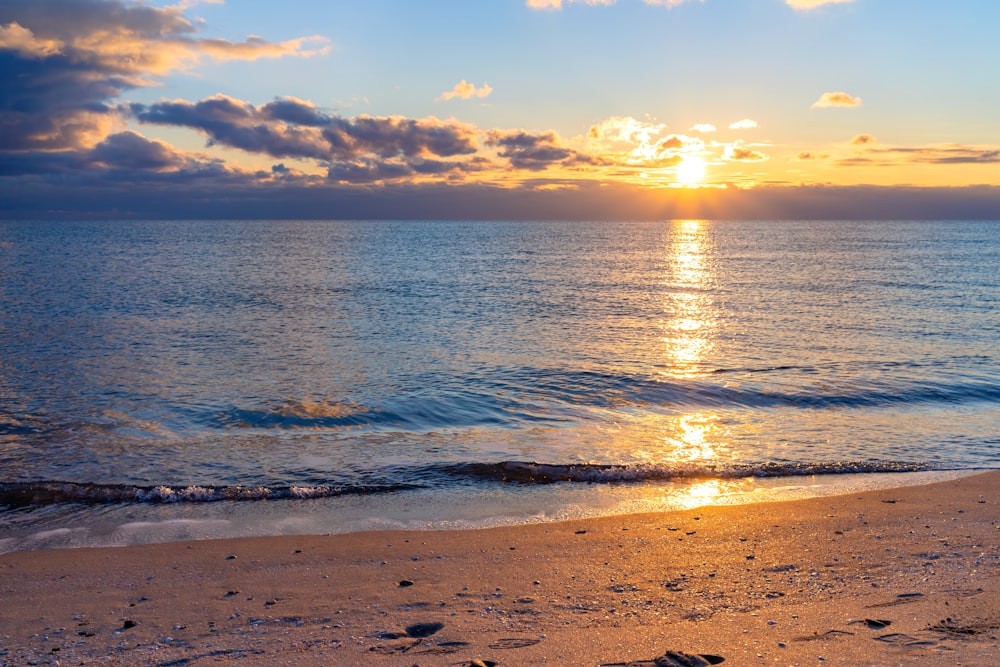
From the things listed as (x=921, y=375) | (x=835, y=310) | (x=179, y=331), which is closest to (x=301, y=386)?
(x=179, y=331)

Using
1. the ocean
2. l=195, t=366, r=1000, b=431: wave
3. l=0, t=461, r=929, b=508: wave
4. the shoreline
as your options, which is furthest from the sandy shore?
l=195, t=366, r=1000, b=431: wave

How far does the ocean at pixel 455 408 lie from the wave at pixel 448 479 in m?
0.05

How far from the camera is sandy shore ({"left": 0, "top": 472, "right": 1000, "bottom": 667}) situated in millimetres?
6109

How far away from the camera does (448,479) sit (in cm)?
1269

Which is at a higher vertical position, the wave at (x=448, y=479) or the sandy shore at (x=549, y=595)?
the sandy shore at (x=549, y=595)

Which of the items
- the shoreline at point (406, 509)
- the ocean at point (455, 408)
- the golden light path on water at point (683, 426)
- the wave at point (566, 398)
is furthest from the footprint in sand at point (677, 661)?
the wave at point (566, 398)

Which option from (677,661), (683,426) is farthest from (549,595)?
(683,426)

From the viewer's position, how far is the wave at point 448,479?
11562 mm

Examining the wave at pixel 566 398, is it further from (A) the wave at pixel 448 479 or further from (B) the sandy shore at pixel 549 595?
(B) the sandy shore at pixel 549 595

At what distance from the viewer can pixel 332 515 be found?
10766mm

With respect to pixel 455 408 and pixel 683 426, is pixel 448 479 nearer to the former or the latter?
pixel 455 408

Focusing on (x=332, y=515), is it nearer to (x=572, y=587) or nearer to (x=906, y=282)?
(x=572, y=587)

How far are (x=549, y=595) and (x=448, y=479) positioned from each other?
5441 millimetres

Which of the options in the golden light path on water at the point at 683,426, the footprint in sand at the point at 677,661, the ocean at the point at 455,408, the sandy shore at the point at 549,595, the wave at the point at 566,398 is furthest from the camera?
the wave at the point at 566,398
